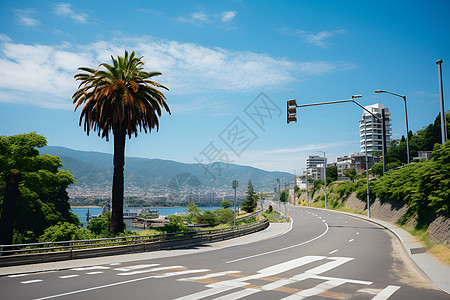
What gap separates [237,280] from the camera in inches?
470

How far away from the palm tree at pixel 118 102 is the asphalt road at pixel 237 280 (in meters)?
9.32

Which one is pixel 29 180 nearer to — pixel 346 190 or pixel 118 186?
pixel 118 186

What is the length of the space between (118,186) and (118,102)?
19.6ft

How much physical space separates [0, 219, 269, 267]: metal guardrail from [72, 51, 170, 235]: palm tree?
3.67 meters

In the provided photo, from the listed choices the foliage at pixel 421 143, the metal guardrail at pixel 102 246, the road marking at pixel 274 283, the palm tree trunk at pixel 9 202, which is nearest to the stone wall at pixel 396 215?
the road marking at pixel 274 283

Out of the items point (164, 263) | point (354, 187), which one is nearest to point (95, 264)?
point (164, 263)

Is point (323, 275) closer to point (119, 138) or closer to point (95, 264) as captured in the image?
point (95, 264)

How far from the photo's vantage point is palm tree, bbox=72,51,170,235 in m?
24.6

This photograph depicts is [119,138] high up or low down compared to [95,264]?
up

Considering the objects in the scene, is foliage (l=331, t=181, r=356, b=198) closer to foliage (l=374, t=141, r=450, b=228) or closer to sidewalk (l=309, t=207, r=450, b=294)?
foliage (l=374, t=141, r=450, b=228)

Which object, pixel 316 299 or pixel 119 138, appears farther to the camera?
pixel 119 138

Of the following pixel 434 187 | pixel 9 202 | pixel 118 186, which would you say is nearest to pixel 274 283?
pixel 434 187

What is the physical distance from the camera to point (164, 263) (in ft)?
53.8

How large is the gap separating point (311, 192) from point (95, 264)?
314ft
